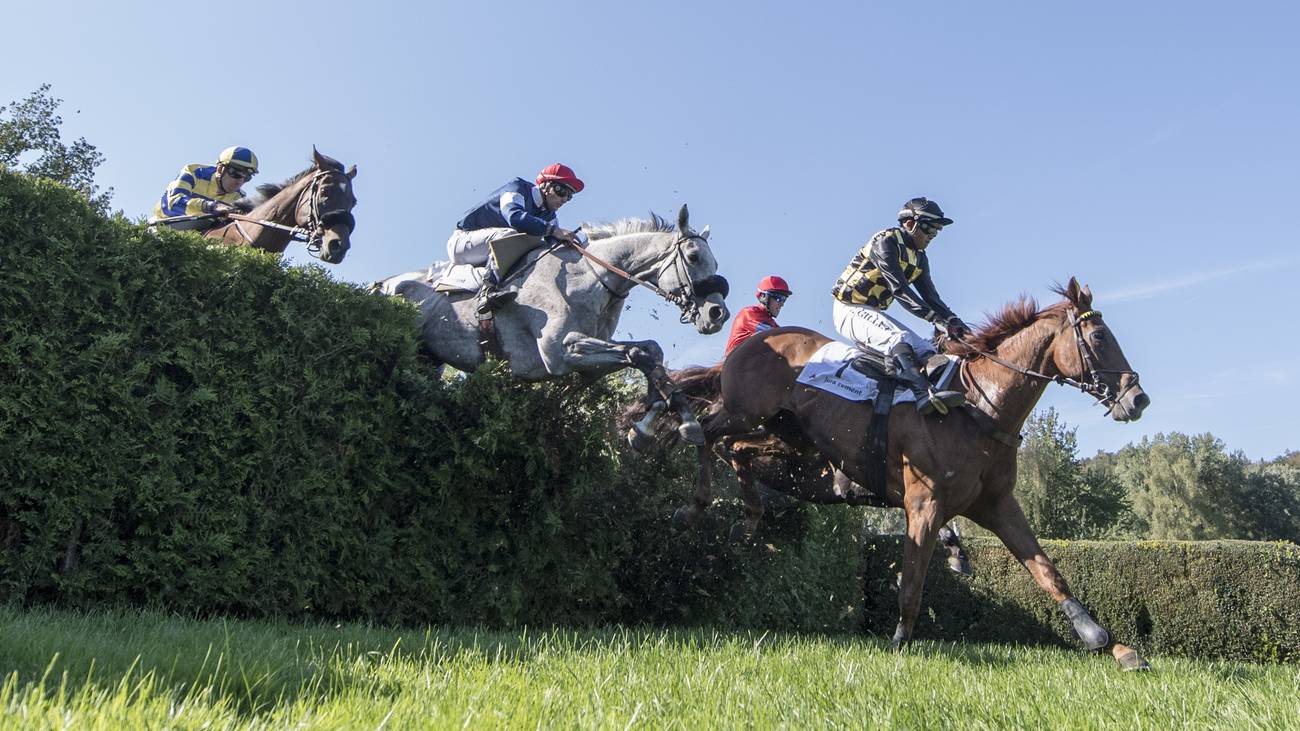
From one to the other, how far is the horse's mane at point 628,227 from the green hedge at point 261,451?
152cm

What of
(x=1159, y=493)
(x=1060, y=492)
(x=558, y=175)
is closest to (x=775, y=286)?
(x=558, y=175)

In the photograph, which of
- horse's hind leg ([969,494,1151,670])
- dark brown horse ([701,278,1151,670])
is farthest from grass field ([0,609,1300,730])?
dark brown horse ([701,278,1151,670])

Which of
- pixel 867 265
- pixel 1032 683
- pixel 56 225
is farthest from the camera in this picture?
pixel 867 265

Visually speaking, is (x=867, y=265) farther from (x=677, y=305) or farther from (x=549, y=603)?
(x=549, y=603)

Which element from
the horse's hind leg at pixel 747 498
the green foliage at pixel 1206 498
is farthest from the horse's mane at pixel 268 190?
the green foliage at pixel 1206 498

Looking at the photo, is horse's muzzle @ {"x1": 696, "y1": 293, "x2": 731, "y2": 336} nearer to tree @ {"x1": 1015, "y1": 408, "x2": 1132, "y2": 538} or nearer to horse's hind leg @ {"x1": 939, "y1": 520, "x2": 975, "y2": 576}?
horse's hind leg @ {"x1": 939, "y1": 520, "x2": 975, "y2": 576}

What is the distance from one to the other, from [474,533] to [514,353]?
1559mm

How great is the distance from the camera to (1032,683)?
4.77 metres

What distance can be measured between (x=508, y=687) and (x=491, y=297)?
480cm

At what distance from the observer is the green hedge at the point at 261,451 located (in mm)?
5535

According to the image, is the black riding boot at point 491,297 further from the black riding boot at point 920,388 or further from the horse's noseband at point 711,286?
the black riding boot at point 920,388

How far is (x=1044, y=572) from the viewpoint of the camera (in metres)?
7.24

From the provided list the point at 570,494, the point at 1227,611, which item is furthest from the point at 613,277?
the point at 1227,611

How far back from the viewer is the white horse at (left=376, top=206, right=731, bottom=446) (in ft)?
24.8
